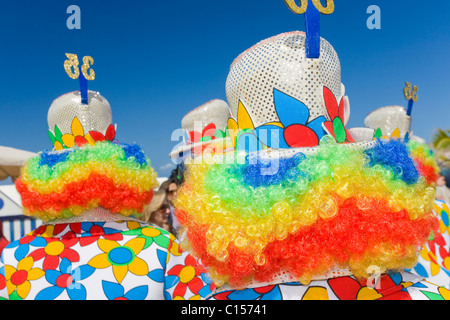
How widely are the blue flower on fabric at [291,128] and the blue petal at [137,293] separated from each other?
1.07 meters

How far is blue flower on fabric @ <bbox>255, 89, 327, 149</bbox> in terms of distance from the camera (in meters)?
1.44

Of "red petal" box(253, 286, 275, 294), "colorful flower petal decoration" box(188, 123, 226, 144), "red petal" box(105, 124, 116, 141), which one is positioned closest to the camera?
"red petal" box(253, 286, 275, 294)

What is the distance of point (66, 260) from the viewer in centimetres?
210

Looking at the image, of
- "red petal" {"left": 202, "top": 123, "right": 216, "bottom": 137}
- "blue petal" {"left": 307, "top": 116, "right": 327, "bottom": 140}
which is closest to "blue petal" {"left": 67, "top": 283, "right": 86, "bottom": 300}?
"blue petal" {"left": 307, "top": 116, "right": 327, "bottom": 140}

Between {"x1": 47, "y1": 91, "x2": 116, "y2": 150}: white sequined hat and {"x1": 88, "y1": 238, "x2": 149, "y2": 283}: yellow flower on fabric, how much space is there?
2.34ft

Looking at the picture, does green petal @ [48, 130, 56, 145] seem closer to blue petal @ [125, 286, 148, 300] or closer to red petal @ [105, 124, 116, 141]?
red petal @ [105, 124, 116, 141]

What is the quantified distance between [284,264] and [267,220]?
0.52ft

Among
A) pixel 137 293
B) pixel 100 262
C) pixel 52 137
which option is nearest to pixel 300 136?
pixel 137 293

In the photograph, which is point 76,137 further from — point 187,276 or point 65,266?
point 187,276

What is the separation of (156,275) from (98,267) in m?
0.31

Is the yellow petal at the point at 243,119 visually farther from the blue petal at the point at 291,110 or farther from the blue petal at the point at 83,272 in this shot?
the blue petal at the point at 83,272

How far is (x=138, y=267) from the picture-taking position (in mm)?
2068

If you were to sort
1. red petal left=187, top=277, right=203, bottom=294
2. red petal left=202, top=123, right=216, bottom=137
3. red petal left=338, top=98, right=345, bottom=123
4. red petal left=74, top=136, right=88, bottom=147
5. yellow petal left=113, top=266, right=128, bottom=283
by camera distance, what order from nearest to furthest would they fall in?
red petal left=338, top=98, right=345, bottom=123 < red petal left=187, top=277, right=203, bottom=294 < yellow petal left=113, top=266, right=128, bottom=283 < red petal left=74, top=136, right=88, bottom=147 < red petal left=202, top=123, right=216, bottom=137

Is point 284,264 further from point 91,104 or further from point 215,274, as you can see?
point 91,104
